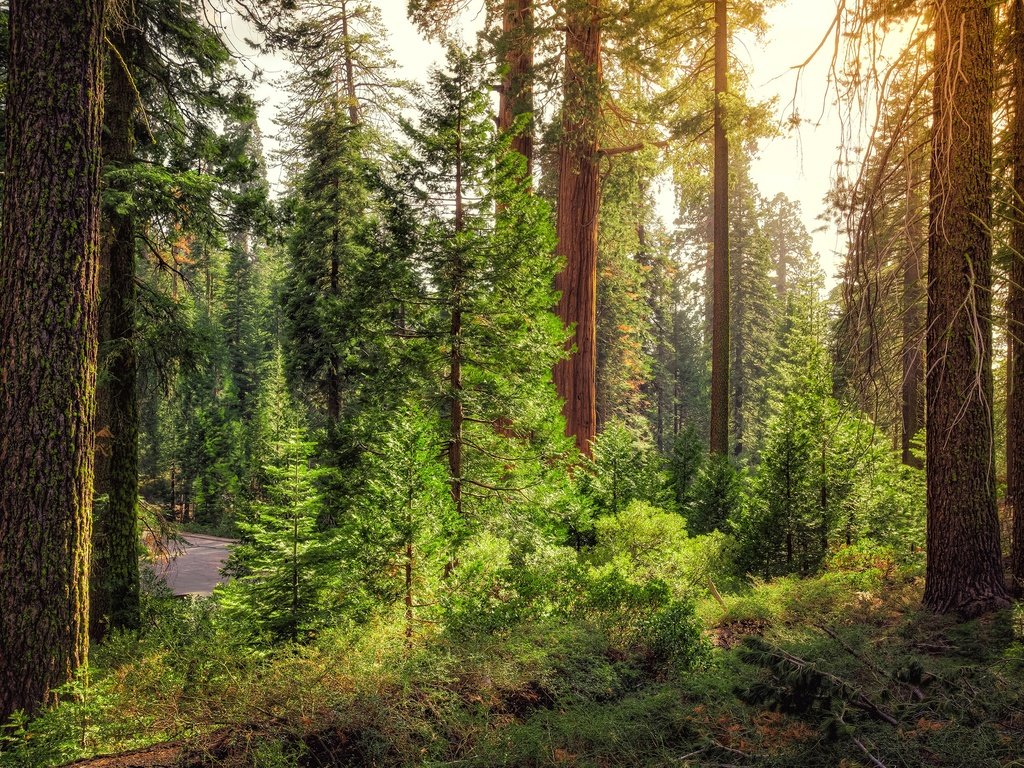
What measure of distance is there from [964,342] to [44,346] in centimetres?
828

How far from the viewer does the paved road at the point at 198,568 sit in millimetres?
21167

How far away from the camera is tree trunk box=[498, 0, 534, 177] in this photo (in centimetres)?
1152

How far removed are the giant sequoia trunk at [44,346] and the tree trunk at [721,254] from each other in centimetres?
1178

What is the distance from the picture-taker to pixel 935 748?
331 centimetres

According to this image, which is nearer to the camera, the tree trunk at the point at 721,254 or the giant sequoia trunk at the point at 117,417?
the giant sequoia trunk at the point at 117,417

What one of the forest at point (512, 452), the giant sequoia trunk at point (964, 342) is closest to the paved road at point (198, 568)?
the forest at point (512, 452)

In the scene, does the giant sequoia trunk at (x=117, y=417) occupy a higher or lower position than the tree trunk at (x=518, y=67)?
lower

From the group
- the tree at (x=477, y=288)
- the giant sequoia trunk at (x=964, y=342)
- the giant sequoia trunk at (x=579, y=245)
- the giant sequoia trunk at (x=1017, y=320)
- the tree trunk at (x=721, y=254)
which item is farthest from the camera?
the tree trunk at (x=721, y=254)

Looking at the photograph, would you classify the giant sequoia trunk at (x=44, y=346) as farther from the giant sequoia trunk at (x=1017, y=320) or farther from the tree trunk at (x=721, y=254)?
the tree trunk at (x=721, y=254)

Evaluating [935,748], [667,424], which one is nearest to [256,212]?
[935,748]

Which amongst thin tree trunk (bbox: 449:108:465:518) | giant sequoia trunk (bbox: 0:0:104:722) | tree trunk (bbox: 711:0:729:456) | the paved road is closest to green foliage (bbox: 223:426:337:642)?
thin tree trunk (bbox: 449:108:465:518)

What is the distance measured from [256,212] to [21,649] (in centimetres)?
619

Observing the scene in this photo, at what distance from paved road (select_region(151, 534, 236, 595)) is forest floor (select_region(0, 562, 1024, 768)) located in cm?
1458

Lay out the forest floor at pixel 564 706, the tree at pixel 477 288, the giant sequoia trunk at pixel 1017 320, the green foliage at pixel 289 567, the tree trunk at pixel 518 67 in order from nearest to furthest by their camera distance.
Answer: the forest floor at pixel 564 706
the giant sequoia trunk at pixel 1017 320
the green foliage at pixel 289 567
the tree at pixel 477 288
the tree trunk at pixel 518 67
